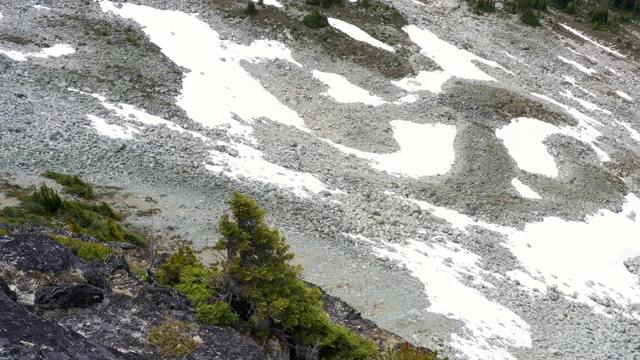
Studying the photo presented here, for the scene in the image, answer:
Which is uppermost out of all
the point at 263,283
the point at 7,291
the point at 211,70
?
the point at 7,291

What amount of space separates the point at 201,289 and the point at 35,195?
11.3m

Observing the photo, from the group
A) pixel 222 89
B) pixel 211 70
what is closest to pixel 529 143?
pixel 222 89

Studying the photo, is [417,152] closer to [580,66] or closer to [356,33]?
[356,33]

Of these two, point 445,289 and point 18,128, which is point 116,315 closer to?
point 445,289

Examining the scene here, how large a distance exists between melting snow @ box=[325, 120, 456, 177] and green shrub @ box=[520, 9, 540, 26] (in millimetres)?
26410

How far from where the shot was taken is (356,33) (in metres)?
45.5

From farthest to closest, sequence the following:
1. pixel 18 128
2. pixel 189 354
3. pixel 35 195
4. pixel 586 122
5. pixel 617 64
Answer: pixel 617 64, pixel 586 122, pixel 18 128, pixel 35 195, pixel 189 354

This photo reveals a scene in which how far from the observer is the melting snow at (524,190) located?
104 feet

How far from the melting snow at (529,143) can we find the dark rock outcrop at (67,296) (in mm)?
31167

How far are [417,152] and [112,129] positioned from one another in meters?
20.1

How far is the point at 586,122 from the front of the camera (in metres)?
40.8

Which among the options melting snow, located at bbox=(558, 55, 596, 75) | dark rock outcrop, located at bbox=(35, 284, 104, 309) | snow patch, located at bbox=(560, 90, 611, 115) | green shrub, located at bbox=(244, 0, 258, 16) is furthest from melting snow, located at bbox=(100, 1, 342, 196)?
melting snow, located at bbox=(558, 55, 596, 75)

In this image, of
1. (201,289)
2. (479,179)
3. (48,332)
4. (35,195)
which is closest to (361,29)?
(479,179)

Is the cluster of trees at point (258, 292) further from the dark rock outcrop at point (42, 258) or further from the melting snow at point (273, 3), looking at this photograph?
the melting snow at point (273, 3)
